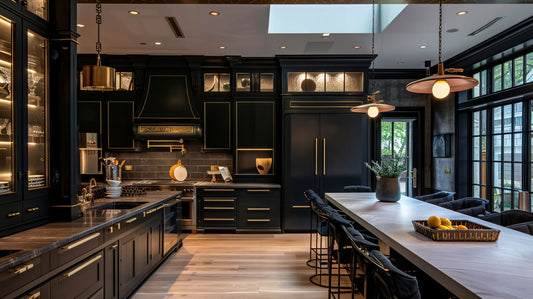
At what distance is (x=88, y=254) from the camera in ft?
8.13

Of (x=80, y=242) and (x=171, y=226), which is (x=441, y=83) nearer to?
(x=80, y=242)

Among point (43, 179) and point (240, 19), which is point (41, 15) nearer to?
point (43, 179)

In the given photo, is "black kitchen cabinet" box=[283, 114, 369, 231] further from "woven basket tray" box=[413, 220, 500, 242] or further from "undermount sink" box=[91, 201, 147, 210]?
"woven basket tray" box=[413, 220, 500, 242]

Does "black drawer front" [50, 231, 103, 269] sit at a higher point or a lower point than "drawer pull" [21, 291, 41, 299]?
higher

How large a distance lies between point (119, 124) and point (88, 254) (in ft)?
13.5

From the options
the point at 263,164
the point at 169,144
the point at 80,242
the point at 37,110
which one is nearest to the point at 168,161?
the point at 169,144

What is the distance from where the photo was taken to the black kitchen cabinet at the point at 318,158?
6.04 m

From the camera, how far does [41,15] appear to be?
2.79 m

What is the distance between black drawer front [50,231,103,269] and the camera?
2111 mm

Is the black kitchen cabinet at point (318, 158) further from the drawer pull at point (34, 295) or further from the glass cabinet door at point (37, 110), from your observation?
the drawer pull at point (34, 295)

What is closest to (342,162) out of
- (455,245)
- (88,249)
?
(455,245)

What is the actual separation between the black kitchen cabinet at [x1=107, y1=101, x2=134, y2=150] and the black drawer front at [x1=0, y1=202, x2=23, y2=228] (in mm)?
3835

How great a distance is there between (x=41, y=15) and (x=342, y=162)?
183 inches

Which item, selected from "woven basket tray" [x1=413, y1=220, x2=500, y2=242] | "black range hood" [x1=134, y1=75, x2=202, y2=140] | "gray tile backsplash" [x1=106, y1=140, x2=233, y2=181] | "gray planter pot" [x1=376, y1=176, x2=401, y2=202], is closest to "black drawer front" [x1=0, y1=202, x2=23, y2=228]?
"woven basket tray" [x1=413, y1=220, x2=500, y2=242]
